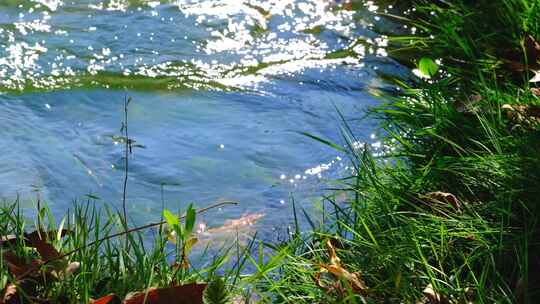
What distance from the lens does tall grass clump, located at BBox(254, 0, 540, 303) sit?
8.41ft

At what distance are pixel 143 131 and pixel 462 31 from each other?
1.73m

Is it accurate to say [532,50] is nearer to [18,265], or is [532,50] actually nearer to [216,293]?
[216,293]

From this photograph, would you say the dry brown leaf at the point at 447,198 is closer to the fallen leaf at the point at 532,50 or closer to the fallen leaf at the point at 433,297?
the fallen leaf at the point at 433,297

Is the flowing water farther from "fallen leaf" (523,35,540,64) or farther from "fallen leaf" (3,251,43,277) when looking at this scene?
"fallen leaf" (3,251,43,277)

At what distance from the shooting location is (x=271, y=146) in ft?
14.3

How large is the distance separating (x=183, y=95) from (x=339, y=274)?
2646 millimetres

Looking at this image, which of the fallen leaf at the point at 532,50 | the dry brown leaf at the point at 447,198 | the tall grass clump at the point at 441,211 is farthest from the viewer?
the fallen leaf at the point at 532,50

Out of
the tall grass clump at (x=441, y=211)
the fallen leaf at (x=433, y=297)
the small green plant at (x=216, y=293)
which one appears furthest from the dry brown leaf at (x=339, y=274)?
the small green plant at (x=216, y=293)

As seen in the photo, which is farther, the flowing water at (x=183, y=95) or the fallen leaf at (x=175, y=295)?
the flowing water at (x=183, y=95)

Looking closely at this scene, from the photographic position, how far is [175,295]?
2.34 metres

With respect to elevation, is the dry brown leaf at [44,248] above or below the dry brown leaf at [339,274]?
above

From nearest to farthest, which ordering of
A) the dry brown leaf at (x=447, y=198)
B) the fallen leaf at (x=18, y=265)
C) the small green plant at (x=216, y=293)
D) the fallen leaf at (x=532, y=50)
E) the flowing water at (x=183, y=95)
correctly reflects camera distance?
the small green plant at (x=216, y=293) < the fallen leaf at (x=18, y=265) < the dry brown leaf at (x=447, y=198) < the flowing water at (x=183, y=95) < the fallen leaf at (x=532, y=50)

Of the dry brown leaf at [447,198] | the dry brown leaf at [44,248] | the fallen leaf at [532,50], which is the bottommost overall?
the dry brown leaf at [44,248]

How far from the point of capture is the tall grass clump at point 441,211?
2.56 m
